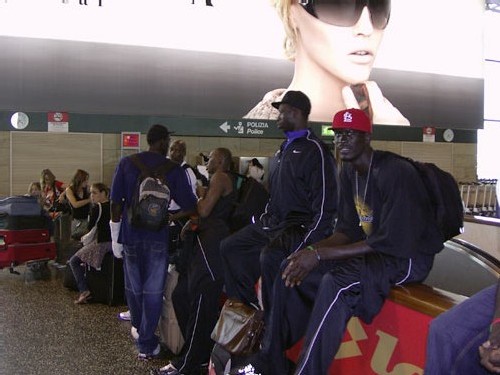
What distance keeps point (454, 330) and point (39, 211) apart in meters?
7.03

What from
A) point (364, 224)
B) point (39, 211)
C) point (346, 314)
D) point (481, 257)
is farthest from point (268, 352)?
point (39, 211)

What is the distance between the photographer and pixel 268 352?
9.09 feet

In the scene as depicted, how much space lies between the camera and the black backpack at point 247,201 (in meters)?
3.88

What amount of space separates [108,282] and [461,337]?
482cm

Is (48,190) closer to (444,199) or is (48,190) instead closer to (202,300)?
(202,300)

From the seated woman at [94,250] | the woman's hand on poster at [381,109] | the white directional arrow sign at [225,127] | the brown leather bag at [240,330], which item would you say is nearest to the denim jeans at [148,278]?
the brown leather bag at [240,330]

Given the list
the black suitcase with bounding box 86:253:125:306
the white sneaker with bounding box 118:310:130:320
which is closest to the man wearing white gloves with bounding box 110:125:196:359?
the white sneaker with bounding box 118:310:130:320

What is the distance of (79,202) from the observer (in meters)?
7.84

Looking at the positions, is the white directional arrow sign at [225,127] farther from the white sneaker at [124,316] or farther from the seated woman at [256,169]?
the white sneaker at [124,316]

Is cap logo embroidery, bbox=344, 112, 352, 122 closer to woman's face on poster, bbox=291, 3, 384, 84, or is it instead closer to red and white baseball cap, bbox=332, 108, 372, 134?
red and white baseball cap, bbox=332, 108, 372, 134

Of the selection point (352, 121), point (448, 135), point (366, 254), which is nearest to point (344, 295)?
point (366, 254)

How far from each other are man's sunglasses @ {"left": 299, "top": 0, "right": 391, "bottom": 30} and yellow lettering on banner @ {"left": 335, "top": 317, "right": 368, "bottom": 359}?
9289 mm

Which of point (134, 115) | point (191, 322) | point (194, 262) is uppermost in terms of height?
point (134, 115)

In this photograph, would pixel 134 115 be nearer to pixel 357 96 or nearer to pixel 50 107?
pixel 50 107
